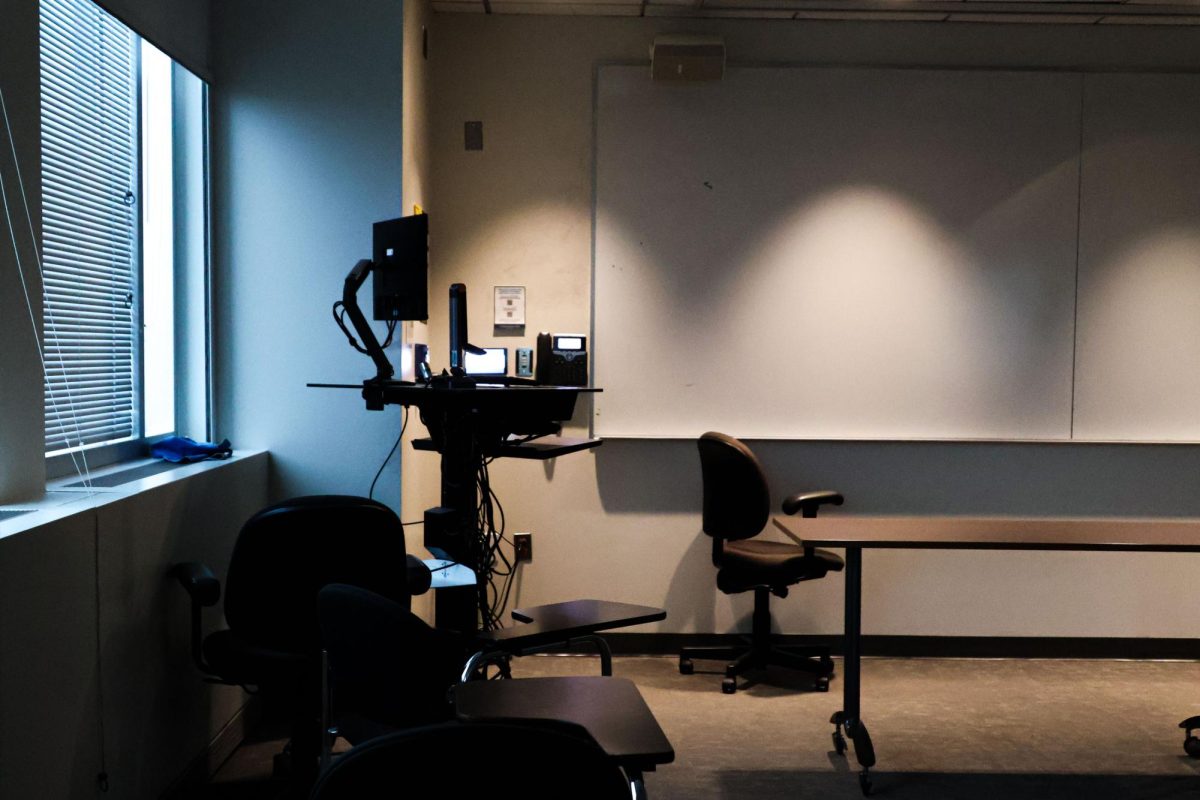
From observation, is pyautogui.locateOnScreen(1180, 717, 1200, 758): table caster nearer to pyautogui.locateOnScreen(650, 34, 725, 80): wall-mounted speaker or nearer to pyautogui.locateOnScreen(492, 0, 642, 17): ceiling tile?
pyautogui.locateOnScreen(650, 34, 725, 80): wall-mounted speaker

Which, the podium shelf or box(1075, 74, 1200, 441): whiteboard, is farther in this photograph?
box(1075, 74, 1200, 441): whiteboard

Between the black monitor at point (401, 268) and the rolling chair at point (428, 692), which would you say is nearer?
the rolling chair at point (428, 692)

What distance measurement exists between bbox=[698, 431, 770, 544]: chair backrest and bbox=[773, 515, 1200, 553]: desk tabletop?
589 millimetres

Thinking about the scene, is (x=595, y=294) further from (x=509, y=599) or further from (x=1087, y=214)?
(x=1087, y=214)

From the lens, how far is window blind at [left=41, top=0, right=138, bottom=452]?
8.58 ft

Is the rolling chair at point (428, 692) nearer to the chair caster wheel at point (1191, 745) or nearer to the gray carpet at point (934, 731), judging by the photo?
the gray carpet at point (934, 731)

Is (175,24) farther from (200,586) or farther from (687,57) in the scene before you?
(687,57)

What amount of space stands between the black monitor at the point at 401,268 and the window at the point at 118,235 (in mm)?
790

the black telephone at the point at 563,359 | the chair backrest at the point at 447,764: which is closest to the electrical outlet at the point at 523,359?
the black telephone at the point at 563,359

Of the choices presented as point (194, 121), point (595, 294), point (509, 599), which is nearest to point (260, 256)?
point (194, 121)

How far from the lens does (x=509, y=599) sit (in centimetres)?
461

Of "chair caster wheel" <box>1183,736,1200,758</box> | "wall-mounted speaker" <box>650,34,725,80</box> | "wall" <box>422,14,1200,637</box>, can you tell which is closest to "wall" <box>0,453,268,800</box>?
"wall" <box>422,14,1200,637</box>

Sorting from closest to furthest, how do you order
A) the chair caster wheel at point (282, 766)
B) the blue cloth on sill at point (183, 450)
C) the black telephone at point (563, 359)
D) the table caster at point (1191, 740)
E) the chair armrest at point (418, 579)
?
the chair armrest at point (418, 579) → the chair caster wheel at point (282, 766) → the blue cloth on sill at point (183, 450) → the table caster at point (1191, 740) → the black telephone at point (563, 359)

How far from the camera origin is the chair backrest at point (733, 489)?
13.3 ft
